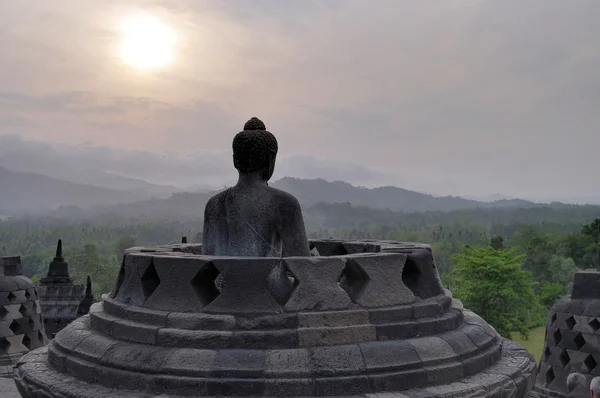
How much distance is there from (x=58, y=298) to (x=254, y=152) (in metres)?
14.4

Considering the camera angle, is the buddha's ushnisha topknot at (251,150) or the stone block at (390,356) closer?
the stone block at (390,356)

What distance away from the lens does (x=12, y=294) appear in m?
12.7

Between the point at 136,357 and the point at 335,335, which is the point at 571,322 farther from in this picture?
the point at 136,357

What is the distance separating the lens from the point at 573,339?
1138 centimetres

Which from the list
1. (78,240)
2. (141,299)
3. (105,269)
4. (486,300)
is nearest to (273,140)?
(141,299)

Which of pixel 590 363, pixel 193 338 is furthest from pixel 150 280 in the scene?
pixel 590 363

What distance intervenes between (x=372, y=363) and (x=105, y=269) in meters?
58.0

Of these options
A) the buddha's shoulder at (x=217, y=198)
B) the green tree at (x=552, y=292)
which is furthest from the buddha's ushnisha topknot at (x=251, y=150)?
the green tree at (x=552, y=292)

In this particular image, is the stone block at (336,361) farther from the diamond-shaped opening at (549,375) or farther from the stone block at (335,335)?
the diamond-shaped opening at (549,375)

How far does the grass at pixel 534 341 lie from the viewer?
99.2 feet

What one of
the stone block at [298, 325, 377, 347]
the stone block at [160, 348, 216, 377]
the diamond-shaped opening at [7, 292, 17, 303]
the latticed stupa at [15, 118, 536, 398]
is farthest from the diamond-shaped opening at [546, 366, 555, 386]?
the diamond-shaped opening at [7, 292, 17, 303]

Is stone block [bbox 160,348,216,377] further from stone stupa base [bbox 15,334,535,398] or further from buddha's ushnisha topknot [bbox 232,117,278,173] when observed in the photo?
buddha's ushnisha topknot [bbox 232,117,278,173]

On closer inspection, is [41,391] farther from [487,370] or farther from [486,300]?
[486,300]

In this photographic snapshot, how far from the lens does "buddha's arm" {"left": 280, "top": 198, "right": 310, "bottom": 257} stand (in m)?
5.93
